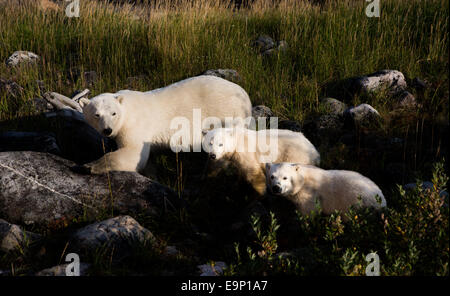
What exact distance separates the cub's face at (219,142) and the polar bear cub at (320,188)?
609 millimetres

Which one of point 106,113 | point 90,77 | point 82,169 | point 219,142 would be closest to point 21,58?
point 90,77

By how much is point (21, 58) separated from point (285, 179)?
658cm

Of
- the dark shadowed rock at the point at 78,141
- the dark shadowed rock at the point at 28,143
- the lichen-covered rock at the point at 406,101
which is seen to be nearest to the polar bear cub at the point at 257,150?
the dark shadowed rock at the point at 78,141

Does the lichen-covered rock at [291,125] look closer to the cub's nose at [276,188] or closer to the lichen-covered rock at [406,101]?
the lichen-covered rock at [406,101]

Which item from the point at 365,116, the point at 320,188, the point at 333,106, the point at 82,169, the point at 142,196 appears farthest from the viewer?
the point at 333,106

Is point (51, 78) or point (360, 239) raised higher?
point (51, 78)

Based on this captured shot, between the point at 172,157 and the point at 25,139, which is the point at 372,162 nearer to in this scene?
the point at 172,157

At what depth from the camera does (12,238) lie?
3549mm

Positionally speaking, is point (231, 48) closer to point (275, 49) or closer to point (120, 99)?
point (275, 49)

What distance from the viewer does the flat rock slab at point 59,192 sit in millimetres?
4066

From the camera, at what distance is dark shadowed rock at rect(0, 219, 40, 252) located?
352 cm

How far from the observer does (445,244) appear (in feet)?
9.92
